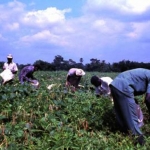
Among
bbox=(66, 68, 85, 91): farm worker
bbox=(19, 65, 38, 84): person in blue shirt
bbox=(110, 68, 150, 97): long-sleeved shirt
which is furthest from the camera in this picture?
bbox=(19, 65, 38, 84): person in blue shirt

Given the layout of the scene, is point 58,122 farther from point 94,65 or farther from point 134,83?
point 94,65

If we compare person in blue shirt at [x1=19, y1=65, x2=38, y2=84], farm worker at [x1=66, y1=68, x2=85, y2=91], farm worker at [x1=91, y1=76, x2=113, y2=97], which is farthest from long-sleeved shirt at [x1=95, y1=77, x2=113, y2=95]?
person in blue shirt at [x1=19, y1=65, x2=38, y2=84]

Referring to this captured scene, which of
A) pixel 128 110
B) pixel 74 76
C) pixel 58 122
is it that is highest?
pixel 74 76

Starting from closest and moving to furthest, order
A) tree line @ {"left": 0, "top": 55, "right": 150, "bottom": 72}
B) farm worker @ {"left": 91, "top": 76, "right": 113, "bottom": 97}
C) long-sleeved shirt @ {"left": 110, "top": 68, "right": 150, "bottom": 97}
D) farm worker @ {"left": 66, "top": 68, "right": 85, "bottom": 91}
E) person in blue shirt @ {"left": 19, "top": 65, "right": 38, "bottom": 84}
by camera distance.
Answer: long-sleeved shirt @ {"left": 110, "top": 68, "right": 150, "bottom": 97} → farm worker @ {"left": 91, "top": 76, "right": 113, "bottom": 97} → farm worker @ {"left": 66, "top": 68, "right": 85, "bottom": 91} → person in blue shirt @ {"left": 19, "top": 65, "right": 38, "bottom": 84} → tree line @ {"left": 0, "top": 55, "right": 150, "bottom": 72}

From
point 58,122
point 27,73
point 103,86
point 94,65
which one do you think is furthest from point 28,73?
point 94,65

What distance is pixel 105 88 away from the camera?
25.5ft

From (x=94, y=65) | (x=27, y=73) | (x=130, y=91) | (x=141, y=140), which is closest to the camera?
(x=141, y=140)

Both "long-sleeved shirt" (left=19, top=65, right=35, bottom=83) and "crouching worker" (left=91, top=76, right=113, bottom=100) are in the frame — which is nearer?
"crouching worker" (left=91, top=76, right=113, bottom=100)

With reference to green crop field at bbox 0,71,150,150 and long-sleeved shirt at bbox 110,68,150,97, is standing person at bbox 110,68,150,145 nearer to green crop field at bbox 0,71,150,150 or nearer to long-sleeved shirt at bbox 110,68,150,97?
long-sleeved shirt at bbox 110,68,150,97

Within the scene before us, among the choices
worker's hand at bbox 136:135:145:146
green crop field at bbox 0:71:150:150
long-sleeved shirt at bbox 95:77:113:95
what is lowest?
worker's hand at bbox 136:135:145:146

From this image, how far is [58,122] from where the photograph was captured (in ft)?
19.2

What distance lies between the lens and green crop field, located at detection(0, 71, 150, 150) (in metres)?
4.91

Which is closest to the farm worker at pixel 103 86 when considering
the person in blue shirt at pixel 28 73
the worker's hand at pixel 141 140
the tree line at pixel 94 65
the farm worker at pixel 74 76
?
the farm worker at pixel 74 76

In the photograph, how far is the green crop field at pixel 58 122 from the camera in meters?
4.91
